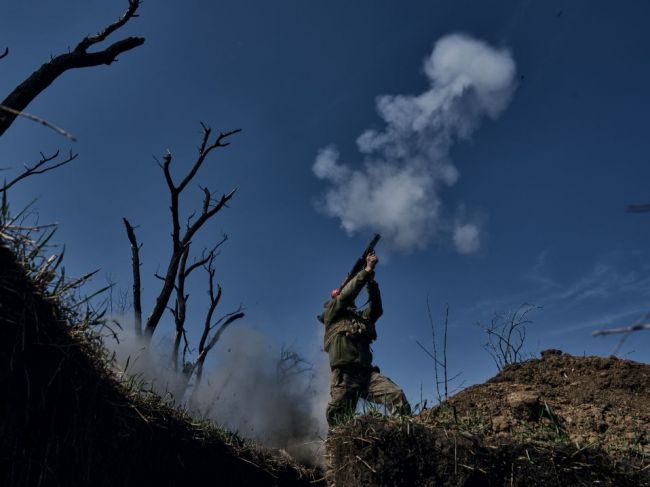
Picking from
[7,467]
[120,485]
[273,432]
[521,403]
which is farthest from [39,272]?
[273,432]

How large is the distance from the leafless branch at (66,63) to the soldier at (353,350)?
4.29 m

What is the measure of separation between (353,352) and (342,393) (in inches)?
18.6

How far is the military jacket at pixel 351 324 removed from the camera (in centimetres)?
652

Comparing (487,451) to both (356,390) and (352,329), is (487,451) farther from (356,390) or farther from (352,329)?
(352,329)

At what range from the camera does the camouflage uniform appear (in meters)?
6.24

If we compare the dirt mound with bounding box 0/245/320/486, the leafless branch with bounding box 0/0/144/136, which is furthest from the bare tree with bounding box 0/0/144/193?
the dirt mound with bounding box 0/245/320/486

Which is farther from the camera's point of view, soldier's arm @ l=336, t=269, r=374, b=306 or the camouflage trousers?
soldier's arm @ l=336, t=269, r=374, b=306

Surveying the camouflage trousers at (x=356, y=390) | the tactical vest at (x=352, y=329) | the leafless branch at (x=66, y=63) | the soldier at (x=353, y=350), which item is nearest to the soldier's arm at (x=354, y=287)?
the soldier at (x=353, y=350)

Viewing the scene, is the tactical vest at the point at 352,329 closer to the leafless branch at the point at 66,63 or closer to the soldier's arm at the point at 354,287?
the soldier's arm at the point at 354,287

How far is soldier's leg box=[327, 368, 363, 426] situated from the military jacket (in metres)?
0.13

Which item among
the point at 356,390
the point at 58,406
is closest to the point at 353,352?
the point at 356,390

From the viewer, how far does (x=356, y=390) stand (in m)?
6.40

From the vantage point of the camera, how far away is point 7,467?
2.97 meters

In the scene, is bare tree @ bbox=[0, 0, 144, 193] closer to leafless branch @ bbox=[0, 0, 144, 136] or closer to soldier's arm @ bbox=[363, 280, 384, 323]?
leafless branch @ bbox=[0, 0, 144, 136]
